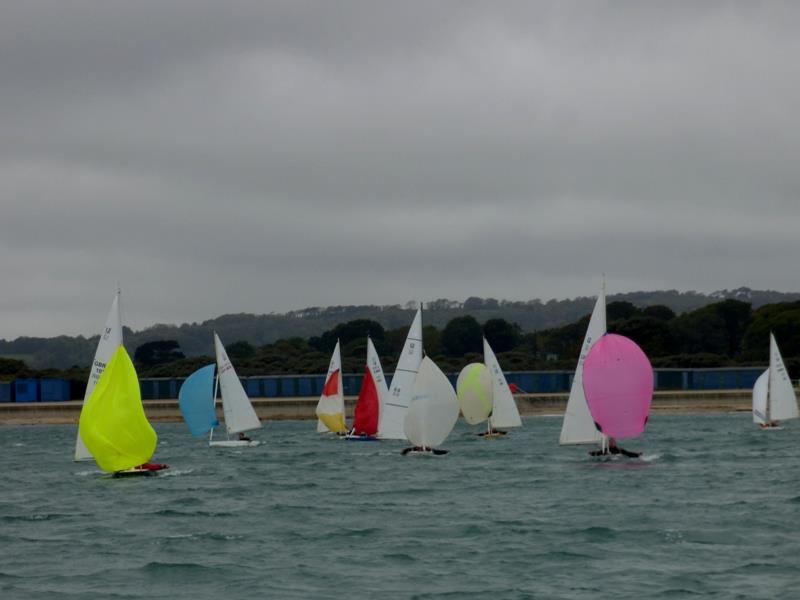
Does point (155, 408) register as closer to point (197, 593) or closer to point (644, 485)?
point (644, 485)

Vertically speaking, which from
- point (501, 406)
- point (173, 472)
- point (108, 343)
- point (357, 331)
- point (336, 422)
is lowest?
point (173, 472)

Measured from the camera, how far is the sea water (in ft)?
89.5

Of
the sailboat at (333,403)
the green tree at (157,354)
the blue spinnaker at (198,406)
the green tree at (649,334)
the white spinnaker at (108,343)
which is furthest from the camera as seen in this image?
the green tree at (157,354)

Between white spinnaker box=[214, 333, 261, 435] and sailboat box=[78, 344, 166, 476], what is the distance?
18547mm

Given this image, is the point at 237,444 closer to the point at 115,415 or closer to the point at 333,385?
the point at 333,385

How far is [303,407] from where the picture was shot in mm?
111938

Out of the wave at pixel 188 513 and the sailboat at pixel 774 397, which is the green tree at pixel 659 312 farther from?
the wave at pixel 188 513

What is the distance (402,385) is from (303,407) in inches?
2090

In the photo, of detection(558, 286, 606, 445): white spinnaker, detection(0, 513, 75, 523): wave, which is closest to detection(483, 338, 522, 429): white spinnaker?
detection(558, 286, 606, 445): white spinnaker

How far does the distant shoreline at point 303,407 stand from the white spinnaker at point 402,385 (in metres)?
44.8

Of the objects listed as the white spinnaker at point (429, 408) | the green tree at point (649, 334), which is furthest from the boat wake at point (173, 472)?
the green tree at point (649, 334)

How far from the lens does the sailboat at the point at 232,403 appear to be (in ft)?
218

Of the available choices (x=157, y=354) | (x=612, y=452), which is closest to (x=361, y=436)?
(x=612, y=452)

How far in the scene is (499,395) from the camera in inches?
2975
